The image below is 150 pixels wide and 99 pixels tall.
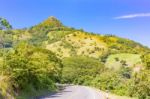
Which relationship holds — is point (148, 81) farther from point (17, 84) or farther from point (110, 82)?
point (110, 82)

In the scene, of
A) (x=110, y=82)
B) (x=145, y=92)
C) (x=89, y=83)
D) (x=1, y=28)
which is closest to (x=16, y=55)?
(x=1, y=28)

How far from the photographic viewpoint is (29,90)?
43688mm

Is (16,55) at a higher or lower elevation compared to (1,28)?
lower

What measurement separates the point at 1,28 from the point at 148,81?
19010mm

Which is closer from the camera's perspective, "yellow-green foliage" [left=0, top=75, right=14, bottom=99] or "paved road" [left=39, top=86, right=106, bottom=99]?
"yellow-green foliage" [left=0, top=75, right=14, bottom=99]

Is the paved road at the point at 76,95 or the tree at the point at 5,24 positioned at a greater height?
the tree at the point at 5,24

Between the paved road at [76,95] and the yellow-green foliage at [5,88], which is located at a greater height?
the yellow-green foliage at [5,88]

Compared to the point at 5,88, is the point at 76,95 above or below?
below

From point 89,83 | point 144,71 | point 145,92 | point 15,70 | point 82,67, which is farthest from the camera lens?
point 82,67

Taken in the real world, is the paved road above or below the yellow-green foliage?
below

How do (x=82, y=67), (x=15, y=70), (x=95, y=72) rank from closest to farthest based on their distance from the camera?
(x=15, y=70) < (x=95, y=72) < (x=82, y=67)

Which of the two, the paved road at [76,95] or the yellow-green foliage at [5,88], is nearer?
the yellow-green foliage at [5,88]

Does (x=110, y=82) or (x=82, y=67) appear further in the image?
(x=82, y=67)

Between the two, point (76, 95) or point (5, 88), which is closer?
point (5, 88)
